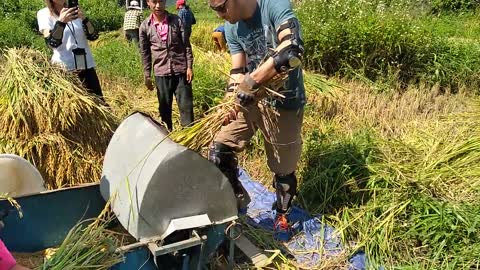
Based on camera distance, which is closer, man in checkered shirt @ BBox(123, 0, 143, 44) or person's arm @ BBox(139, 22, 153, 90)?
person's arm @ BBox(139, 22, 153, 90)

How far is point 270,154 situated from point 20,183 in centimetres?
165

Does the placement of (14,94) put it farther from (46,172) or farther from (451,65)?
(451,65)

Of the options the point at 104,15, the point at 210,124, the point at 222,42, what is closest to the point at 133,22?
the point at 222,42

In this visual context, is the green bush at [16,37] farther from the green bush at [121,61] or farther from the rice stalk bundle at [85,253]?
the rice stalk bundle at [85,253]

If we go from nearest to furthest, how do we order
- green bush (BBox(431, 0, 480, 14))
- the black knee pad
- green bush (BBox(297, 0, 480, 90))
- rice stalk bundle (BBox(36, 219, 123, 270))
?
rice stalk bundle (BBox(36, 219, 123, 270)) < the black knee pad < green bush (BBox(297, 0, 480, 90)) < green bush (BBox(431, 0, 480, 14))

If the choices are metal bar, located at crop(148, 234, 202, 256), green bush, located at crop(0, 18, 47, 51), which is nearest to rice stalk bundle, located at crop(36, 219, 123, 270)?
metal bar, located at crop(148, 234, 202, 256)

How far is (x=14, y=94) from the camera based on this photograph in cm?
394

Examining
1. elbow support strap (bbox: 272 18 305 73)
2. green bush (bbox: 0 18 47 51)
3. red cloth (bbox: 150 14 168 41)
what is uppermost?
elbow support strap (bbox: 272 18 305 73)

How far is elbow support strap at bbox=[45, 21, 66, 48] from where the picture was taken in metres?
4.51

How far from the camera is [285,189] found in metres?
3.71

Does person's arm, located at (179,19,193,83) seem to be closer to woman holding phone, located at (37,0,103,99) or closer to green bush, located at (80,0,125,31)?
woman holding phone, located at (37,0,103,99)

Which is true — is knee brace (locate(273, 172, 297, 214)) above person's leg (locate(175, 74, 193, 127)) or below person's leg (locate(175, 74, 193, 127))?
below

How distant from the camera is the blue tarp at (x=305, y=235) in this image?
3.52 m

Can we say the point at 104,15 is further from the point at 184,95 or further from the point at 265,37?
the point at 265,37
